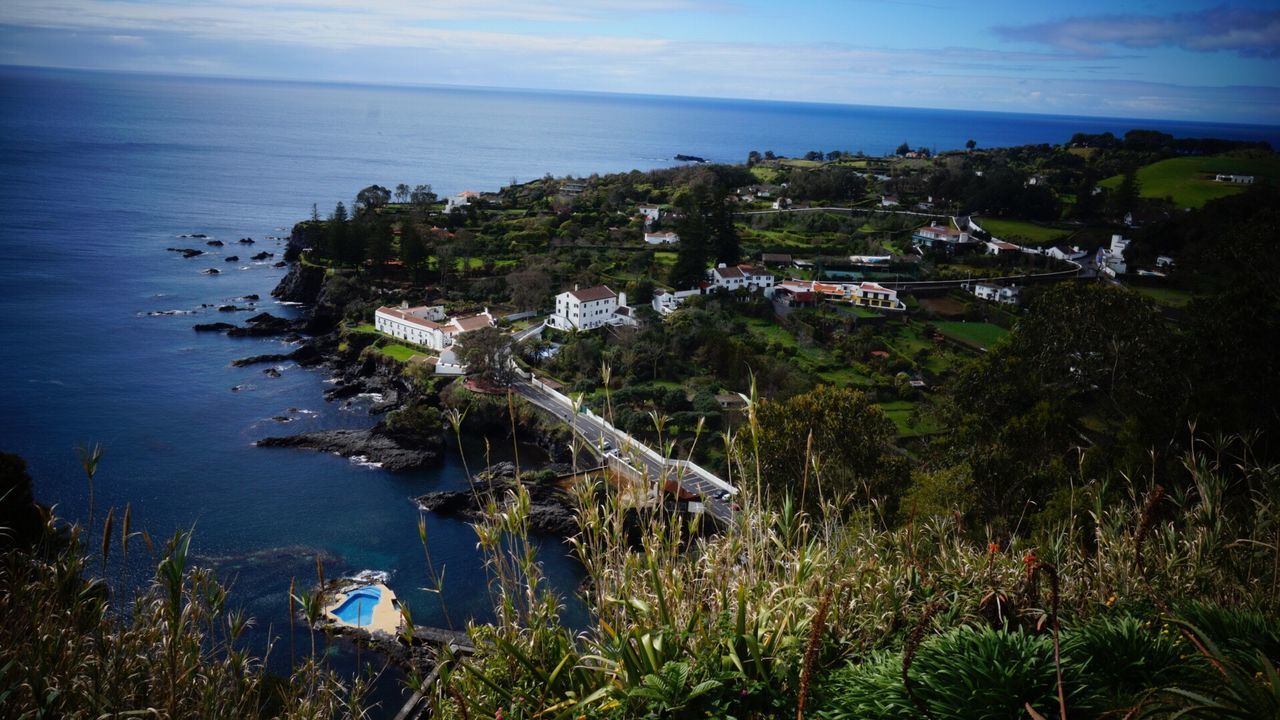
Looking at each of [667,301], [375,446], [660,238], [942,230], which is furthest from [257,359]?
[942,230]

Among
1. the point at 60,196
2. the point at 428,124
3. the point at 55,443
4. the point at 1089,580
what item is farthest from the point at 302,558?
the point at 428,124

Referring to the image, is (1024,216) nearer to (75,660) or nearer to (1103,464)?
(1103,464)

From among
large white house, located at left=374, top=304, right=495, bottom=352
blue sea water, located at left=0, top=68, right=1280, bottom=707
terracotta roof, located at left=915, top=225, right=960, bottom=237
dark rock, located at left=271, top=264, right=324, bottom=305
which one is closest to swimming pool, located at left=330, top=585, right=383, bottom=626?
blue sea water, located at left=0, top=68, right=1280, bottom=707

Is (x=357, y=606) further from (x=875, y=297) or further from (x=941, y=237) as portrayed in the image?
(x=941, y=237)

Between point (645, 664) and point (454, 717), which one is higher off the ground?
point (645, 664)

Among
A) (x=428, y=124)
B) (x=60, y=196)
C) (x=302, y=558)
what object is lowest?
(x=302, y=558)

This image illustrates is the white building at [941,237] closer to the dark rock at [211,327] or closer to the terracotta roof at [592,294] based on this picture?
the terracotta roof at [592,294]
